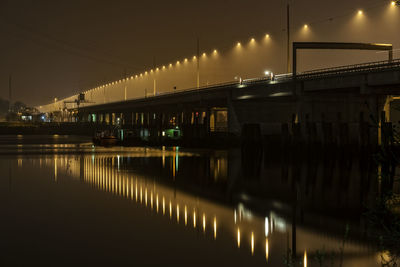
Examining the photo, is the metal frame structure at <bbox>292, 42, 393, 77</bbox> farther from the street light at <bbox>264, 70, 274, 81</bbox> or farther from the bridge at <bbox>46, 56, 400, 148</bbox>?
the street light at <bbox>264, 70, 274, 81</bbox>

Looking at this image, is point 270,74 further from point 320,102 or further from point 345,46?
point 345,46

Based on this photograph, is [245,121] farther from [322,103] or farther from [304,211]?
[304,211]

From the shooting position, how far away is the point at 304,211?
23.8 m

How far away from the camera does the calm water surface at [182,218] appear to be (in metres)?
16.1

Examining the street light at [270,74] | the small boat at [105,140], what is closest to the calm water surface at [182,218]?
the street light at [270,74]

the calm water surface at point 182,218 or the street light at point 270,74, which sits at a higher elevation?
the street light at point 270,74

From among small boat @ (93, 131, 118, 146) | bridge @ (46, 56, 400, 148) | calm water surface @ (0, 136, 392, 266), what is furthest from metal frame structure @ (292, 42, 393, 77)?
small boat @ (93, 131, 118, 146)

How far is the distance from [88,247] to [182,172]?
25.2 meters

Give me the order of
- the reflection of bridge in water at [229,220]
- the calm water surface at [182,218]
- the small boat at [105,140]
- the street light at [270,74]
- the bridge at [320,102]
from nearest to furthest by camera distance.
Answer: the calm water surface at [182,218]
the reflection of bridge in water at [229,220]
the bridge at [320,102]
the street light at [270,74]
the small boat at [105,140]

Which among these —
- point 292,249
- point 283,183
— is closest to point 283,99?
point 283,183

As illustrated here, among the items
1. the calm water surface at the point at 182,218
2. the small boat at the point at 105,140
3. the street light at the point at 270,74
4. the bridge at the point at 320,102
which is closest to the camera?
the calm water surface at the point at 182,218

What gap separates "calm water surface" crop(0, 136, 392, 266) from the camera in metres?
16.1

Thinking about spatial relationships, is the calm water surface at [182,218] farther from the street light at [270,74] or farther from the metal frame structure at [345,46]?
the street light at [270,74]

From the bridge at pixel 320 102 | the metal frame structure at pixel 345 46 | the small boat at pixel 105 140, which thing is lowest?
the small boat at pixel 105 140
